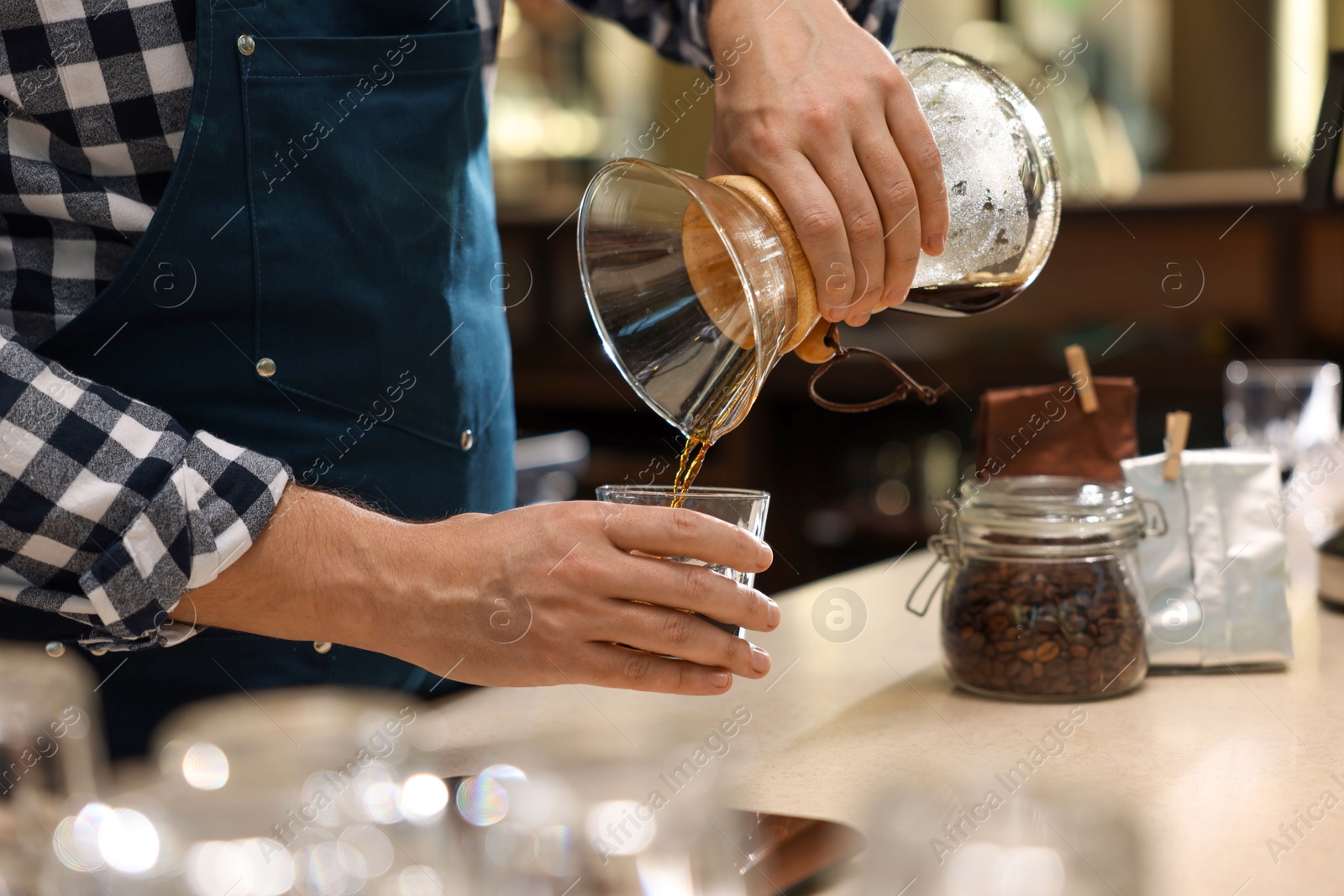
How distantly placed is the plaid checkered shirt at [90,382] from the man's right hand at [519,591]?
4 cm

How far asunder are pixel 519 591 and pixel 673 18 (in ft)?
2.39

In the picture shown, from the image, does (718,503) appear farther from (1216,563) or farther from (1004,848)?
(1216,563)

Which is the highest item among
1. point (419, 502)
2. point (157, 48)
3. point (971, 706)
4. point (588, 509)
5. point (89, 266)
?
point (157, 48)

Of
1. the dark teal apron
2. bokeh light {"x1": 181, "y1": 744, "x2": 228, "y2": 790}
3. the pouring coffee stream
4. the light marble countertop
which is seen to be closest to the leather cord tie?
the pouring coffee stream

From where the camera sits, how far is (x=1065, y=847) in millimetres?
479

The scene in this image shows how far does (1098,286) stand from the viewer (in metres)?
3.23

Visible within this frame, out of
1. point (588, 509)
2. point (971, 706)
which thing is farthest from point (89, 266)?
point (971, 706)

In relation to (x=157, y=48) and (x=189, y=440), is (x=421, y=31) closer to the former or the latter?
(x=157, y=48)

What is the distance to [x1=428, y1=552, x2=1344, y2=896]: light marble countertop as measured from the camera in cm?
75

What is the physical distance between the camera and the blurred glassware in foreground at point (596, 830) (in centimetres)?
54

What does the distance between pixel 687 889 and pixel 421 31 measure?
0.82m

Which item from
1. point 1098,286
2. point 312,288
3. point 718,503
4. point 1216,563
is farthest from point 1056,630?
point 1098,286

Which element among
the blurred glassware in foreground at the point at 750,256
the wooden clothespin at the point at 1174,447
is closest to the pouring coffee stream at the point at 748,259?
the blurred glassware in foreground at the point at 750,256

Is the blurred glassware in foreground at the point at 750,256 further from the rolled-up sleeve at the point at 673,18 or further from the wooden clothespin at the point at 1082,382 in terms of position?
the rolled-up sleeve at the point at 673,18
